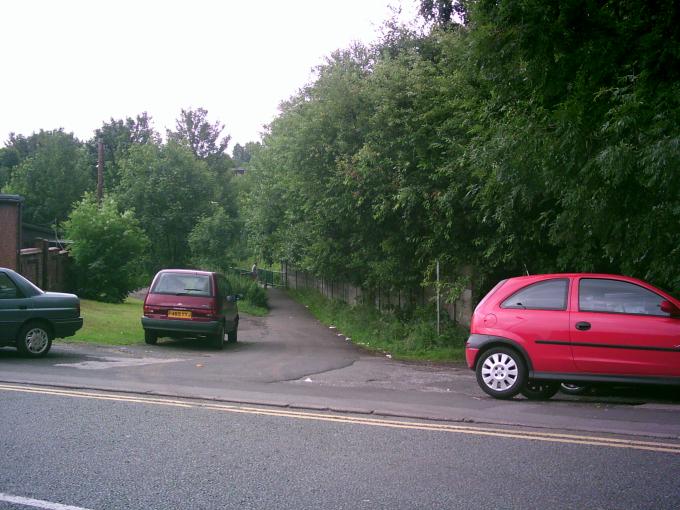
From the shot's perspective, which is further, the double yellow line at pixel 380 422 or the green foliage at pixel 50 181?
the green foliage at pixel 50 181

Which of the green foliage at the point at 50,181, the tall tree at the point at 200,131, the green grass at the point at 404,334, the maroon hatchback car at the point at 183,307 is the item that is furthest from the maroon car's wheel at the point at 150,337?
the tall tree at the point at 200,131

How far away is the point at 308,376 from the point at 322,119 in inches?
459

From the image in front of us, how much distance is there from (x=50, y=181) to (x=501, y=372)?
219ft

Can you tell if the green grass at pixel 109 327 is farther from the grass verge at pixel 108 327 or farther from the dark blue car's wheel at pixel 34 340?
the dark blue car's wheel at pixel 34 340

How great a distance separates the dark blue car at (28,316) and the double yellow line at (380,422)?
10.6 feet

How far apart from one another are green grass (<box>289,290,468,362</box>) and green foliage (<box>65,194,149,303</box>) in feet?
33.6

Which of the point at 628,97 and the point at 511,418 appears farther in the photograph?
the point at 628,97

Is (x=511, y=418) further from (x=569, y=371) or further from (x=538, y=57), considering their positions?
(x=538, y=57)

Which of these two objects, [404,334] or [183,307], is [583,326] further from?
[404,334]

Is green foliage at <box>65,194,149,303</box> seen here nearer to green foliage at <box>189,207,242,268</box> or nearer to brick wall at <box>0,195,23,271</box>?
brick wall at <box>0,195,23,271</box>

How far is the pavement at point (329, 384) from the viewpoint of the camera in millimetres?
8191

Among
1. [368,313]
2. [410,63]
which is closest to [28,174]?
[368,313]

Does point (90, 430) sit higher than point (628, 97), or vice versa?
point (628, 97)

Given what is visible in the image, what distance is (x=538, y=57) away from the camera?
10.9 meters
